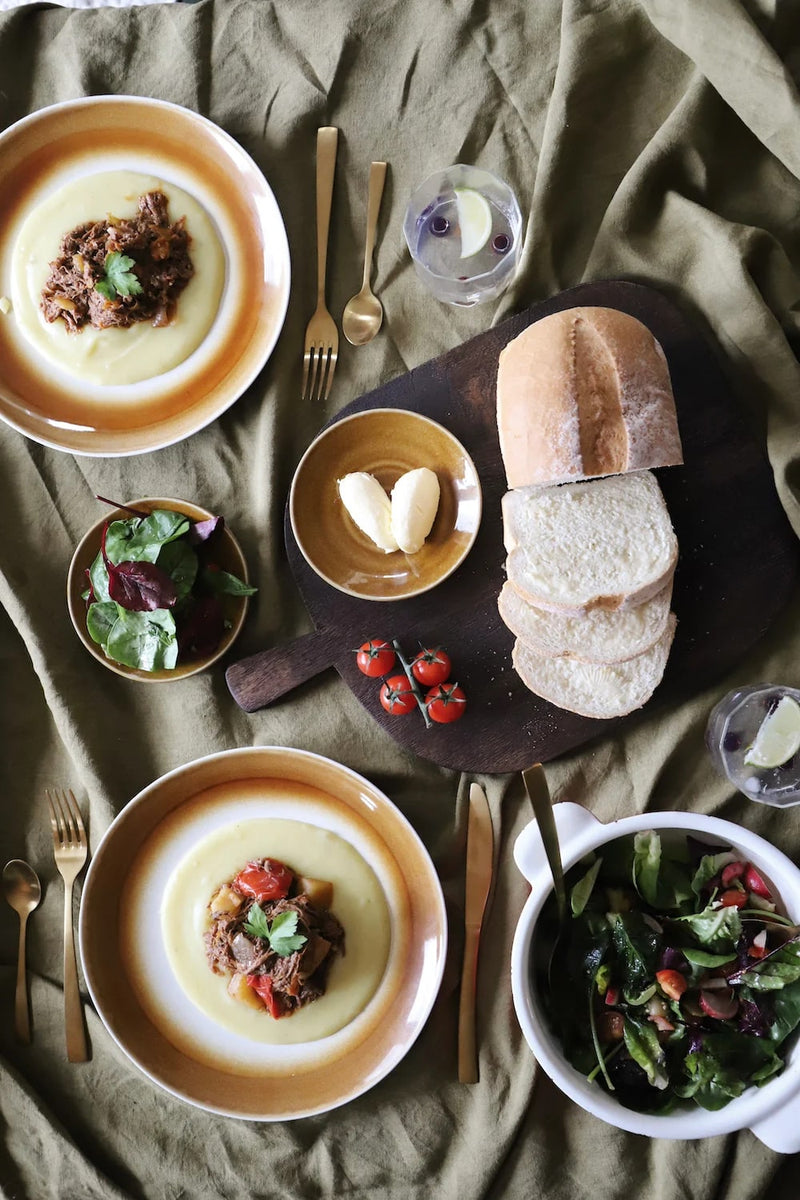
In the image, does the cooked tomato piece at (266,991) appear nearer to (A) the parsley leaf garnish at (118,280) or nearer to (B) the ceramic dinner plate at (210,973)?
(B) the ceramic dinner plate at (210,973)

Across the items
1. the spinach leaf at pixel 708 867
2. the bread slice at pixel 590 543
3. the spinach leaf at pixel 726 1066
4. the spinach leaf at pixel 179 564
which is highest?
the spinach leaf at pixel 179 564

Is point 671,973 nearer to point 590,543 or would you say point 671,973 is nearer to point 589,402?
point 590,543

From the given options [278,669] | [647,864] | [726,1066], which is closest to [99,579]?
[278,669]

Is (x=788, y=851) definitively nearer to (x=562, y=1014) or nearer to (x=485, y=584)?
(x=562, y=1014)

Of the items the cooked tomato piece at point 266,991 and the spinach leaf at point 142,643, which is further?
the spinach leaf at point 142,643

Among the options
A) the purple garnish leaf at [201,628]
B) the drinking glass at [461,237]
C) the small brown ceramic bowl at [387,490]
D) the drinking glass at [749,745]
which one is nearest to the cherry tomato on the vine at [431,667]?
the small brown ceramic bowl at [387,490]

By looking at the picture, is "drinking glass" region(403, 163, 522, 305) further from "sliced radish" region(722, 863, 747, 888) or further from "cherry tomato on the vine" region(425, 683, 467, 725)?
"sliced radish" region(722, 863, 747, 888)

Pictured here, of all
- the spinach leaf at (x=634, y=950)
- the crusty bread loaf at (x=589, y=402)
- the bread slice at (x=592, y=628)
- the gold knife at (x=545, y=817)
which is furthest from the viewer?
the bread slice at (x=592, y=628)
